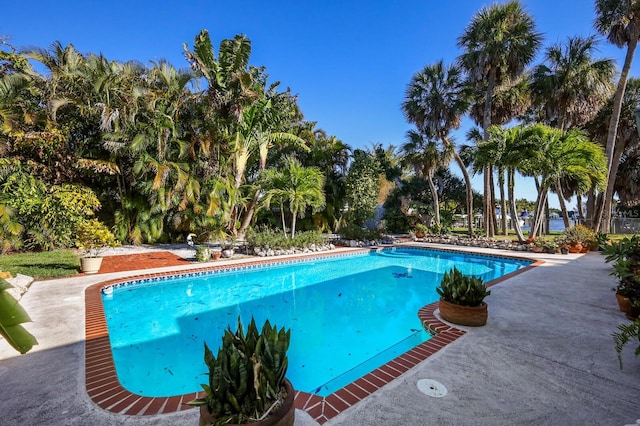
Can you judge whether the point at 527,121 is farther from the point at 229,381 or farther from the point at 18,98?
the point at 18,98

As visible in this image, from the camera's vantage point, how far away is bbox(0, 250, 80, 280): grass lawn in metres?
7.93

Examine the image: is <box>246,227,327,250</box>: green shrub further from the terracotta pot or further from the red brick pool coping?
the terracotta pot

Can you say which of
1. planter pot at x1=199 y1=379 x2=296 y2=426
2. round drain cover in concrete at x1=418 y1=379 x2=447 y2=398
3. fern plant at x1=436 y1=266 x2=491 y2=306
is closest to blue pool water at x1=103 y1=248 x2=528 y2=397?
fern plant at x1=436 y1=266 x2=491 y2=306

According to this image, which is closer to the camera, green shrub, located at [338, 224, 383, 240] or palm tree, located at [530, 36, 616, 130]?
palm tree, located at [530, 36, 616, 130]

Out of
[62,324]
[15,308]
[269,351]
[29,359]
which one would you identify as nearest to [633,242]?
[269,351]

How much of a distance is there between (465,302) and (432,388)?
6.91 ft

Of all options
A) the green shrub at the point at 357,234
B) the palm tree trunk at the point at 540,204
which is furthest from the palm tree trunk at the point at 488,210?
the green shrub at the point at 357,234

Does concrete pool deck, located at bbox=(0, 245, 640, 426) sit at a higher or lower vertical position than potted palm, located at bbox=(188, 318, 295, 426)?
lower

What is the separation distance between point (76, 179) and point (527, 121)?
96.4 feet

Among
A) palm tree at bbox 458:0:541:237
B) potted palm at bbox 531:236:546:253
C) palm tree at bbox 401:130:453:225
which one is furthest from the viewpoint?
palm tree at bbox 401:130:453:225

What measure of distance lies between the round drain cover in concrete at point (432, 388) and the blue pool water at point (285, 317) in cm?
111

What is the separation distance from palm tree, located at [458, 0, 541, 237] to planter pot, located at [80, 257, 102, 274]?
17.3 meters

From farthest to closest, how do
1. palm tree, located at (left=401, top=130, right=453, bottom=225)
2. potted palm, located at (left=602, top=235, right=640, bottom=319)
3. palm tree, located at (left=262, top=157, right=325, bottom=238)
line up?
1. palm tree, located at (left=401, top=130, right=453, bottom=225)
2. palm tree, located at (left=262, top=157, right=325, bottom=238)
3. potted palm, located at (left=602, top=235, right=640, bottom=319)

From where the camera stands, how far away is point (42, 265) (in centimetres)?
891
